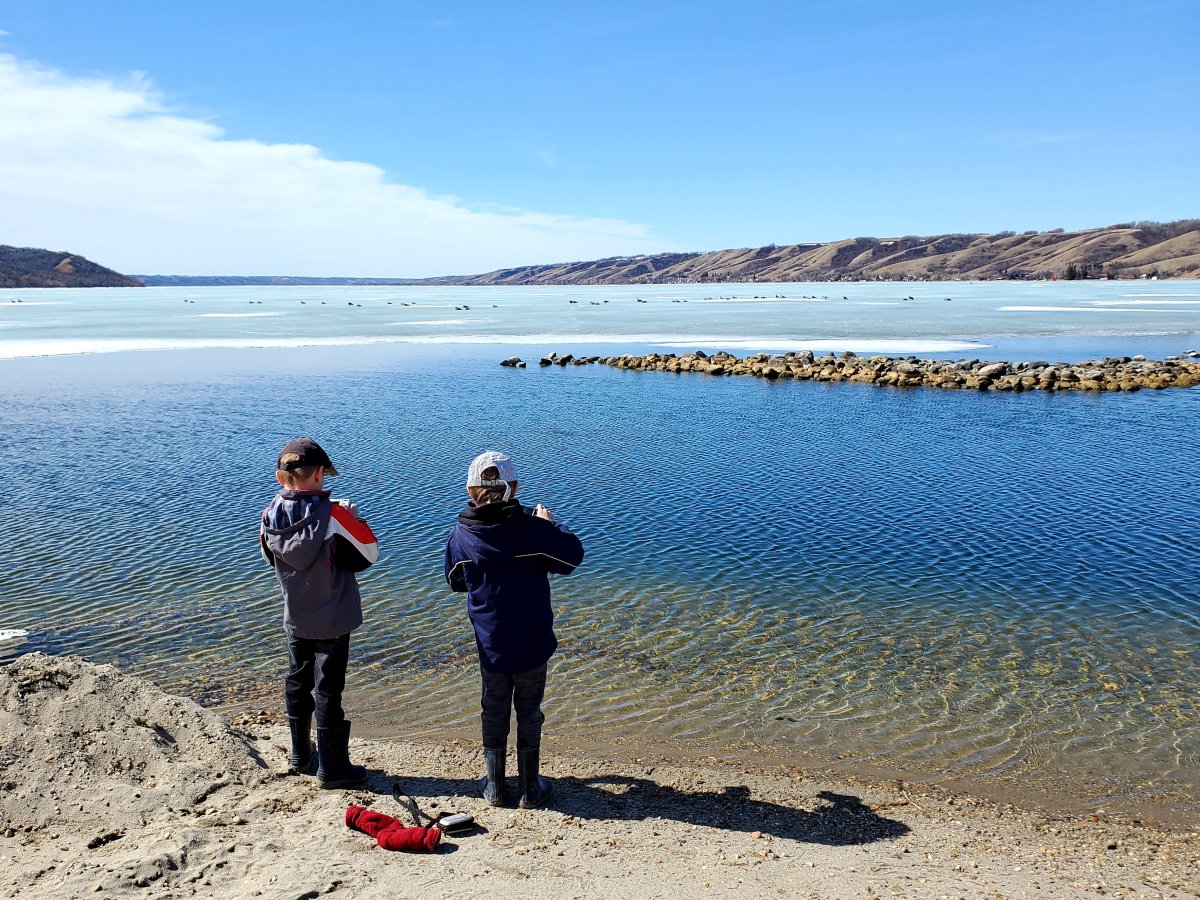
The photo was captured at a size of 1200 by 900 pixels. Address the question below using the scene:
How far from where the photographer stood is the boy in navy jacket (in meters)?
5.02

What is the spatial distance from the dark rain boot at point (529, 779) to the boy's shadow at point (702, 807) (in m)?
0.11

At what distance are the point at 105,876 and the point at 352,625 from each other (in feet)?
5.60

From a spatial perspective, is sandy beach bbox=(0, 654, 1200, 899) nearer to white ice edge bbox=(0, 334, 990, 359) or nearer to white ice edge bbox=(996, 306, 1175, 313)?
white ice edge bbox=(0, 334, 990, 359)

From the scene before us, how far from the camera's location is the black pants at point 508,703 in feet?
17.3

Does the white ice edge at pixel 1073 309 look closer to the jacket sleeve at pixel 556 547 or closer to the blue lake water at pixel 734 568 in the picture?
the blue lake water at pixel 734 568

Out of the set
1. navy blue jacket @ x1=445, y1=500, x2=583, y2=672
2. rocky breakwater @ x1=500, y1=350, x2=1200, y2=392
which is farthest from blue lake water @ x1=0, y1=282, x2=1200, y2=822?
rocky breakwater @ x1=500, y1=350, x2=1200, y2=392

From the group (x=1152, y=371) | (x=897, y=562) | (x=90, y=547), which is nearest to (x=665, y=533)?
(x=897, y=562)

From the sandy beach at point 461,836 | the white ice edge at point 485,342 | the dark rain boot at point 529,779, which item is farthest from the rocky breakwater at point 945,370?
the dark rain boot at point 529,779

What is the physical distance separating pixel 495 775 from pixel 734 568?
6509 millimetres

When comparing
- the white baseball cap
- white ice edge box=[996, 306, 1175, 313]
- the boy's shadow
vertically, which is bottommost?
the boy's shadow

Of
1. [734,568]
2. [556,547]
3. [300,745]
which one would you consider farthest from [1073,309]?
[300,745]

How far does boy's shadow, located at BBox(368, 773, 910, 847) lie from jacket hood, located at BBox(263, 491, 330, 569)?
1.63m

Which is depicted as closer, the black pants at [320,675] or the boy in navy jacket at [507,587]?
the boy in navy jacket at [507,587]

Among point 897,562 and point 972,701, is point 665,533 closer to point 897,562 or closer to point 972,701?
point 897,562
